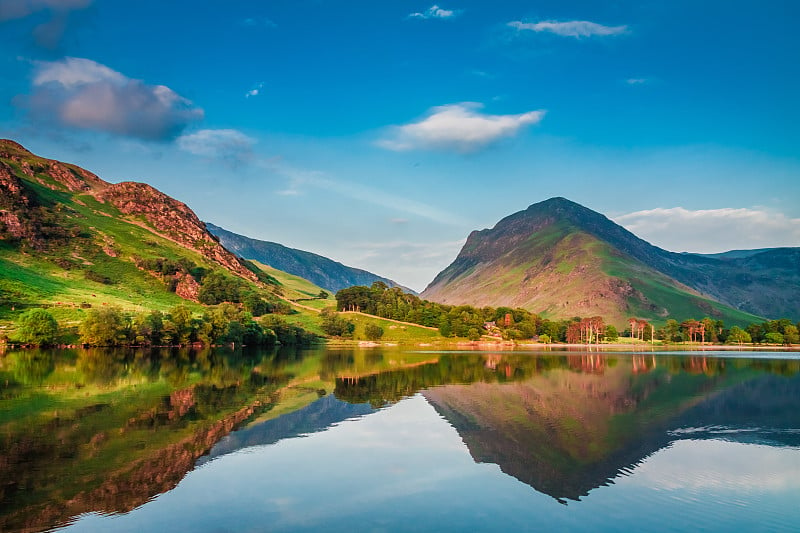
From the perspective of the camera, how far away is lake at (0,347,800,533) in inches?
809

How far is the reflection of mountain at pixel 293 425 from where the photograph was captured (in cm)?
3184

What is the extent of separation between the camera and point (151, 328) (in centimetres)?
14325

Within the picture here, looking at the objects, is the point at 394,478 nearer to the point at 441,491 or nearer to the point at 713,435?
the point at 441,491

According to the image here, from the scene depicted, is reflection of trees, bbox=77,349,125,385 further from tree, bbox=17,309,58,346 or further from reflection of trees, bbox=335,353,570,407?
tree, bbox=17,309,58,346

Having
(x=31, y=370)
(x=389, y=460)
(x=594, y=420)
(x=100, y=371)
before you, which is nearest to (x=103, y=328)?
(x=31, y=370)

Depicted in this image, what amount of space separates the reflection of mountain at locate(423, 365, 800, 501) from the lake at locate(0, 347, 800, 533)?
0.24 metres

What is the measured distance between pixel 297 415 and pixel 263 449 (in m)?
12.7

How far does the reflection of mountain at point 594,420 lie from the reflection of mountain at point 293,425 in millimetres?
9015

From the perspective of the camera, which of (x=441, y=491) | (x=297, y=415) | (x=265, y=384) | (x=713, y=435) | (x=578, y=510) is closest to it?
(x=578, y=510)

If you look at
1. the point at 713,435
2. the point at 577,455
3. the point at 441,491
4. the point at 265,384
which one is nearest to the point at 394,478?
the point at 441,491

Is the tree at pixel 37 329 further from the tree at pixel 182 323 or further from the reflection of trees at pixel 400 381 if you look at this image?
the reflection of trees at pixel 400 381

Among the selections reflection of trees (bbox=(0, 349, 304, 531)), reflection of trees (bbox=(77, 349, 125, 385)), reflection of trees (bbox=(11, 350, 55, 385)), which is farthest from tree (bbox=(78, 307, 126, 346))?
reflection of trees (bbox=(0, 349, 304, 531))

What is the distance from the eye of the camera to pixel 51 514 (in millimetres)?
19516

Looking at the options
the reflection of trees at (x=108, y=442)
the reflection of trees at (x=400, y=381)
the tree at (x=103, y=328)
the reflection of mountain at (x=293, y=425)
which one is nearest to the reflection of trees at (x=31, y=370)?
the reflection of trees at (x=108, y=442)
